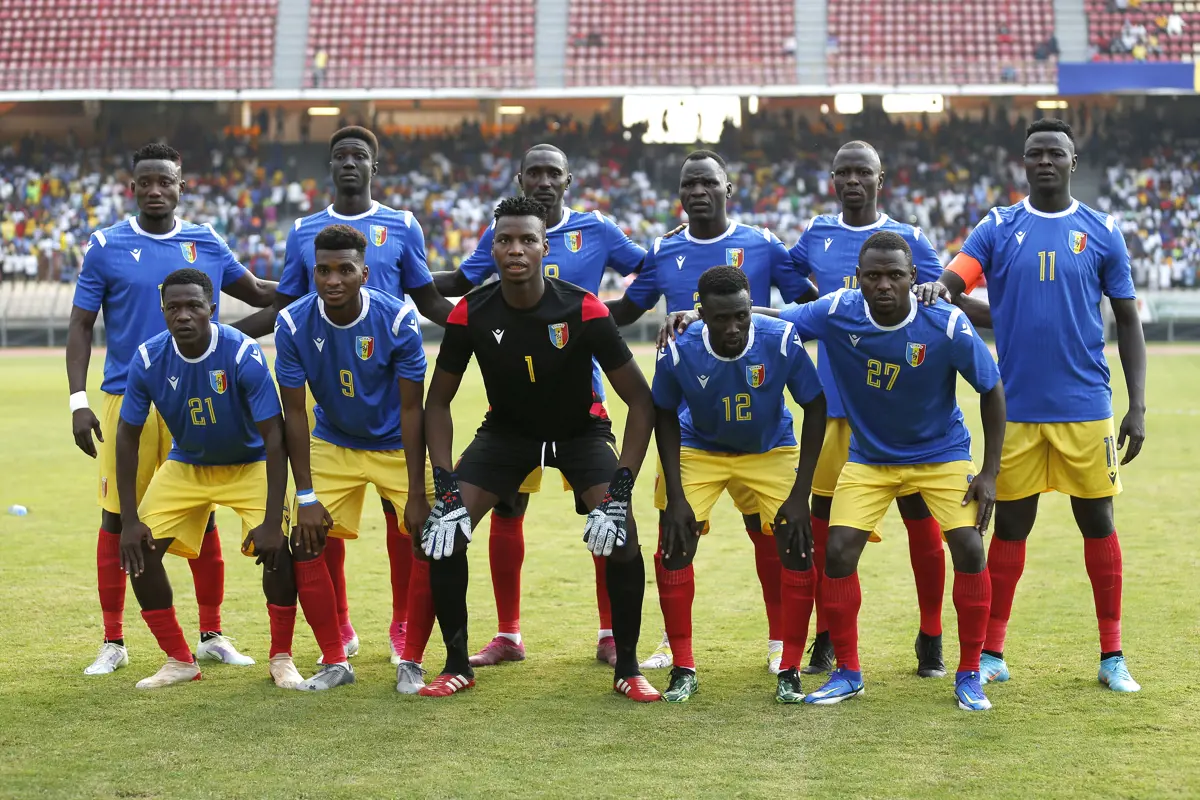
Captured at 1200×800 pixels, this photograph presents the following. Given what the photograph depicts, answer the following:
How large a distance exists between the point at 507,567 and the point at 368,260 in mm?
1608

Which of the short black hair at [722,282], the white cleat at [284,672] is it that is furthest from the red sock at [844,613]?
the white cleat at [284,672]

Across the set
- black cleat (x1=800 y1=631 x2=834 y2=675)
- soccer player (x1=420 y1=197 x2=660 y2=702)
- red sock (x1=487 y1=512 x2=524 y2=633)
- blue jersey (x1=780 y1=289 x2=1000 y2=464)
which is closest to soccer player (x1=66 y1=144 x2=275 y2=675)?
red sock (x1=487 y1=512 x2=524 y2=633)

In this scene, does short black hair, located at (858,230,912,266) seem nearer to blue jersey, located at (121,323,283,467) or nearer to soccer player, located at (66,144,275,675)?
blue jersey, located at (121,323,283,467)

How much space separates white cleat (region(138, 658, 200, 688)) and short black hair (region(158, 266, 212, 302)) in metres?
1.61

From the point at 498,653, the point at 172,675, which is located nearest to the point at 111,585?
the point at 172,675

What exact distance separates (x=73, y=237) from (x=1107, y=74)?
2544 centimetres

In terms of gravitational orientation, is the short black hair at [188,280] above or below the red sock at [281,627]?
above

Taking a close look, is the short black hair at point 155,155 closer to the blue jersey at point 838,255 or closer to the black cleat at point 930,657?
the blue jersey at point 838,255

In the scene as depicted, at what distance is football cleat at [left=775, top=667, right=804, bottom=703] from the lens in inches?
228

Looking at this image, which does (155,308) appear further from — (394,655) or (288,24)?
(288,24)

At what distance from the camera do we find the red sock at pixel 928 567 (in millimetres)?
6273

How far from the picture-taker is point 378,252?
22.2ft

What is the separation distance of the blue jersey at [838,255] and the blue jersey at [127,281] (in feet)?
9.15

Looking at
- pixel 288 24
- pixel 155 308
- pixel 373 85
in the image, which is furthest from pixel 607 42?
pixel 155 308
